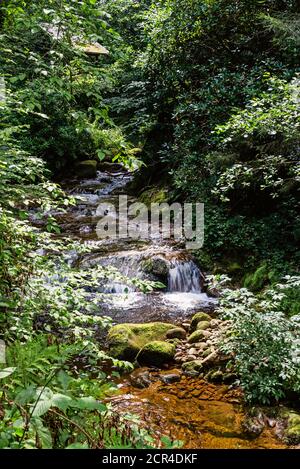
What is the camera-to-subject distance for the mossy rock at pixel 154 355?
19.5 ft

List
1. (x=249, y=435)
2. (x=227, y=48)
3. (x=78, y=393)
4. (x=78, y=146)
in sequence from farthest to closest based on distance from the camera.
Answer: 1. (x=78, y=146)
2. (x=227, y=48)
3. (x=249, y=435)
4. (x=78, y=393)

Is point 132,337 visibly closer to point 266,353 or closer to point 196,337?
point 196,337

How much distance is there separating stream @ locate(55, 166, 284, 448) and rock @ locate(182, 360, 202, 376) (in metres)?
0.12

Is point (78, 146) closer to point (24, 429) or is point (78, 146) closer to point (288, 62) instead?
point (288, 62)

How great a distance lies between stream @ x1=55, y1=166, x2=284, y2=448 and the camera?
4336 millimetres

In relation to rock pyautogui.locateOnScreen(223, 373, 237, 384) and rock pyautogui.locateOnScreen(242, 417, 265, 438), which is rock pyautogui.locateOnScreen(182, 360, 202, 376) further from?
rock pyautogui.locateOnScreen(242, 417, 265, 438)

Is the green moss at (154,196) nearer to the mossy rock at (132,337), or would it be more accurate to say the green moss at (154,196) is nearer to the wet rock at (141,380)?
the mossy rock at (132,337)

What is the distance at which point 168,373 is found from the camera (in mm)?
5730

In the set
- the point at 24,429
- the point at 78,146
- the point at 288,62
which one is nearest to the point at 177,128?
the point at 288,62

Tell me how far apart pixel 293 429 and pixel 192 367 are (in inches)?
73.8

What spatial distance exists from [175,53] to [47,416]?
11884 millimetres

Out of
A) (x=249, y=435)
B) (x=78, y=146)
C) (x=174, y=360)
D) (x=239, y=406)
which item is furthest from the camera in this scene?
(x=78, y=146)

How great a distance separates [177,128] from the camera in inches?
452

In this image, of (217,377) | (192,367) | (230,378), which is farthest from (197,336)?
(230,378)
